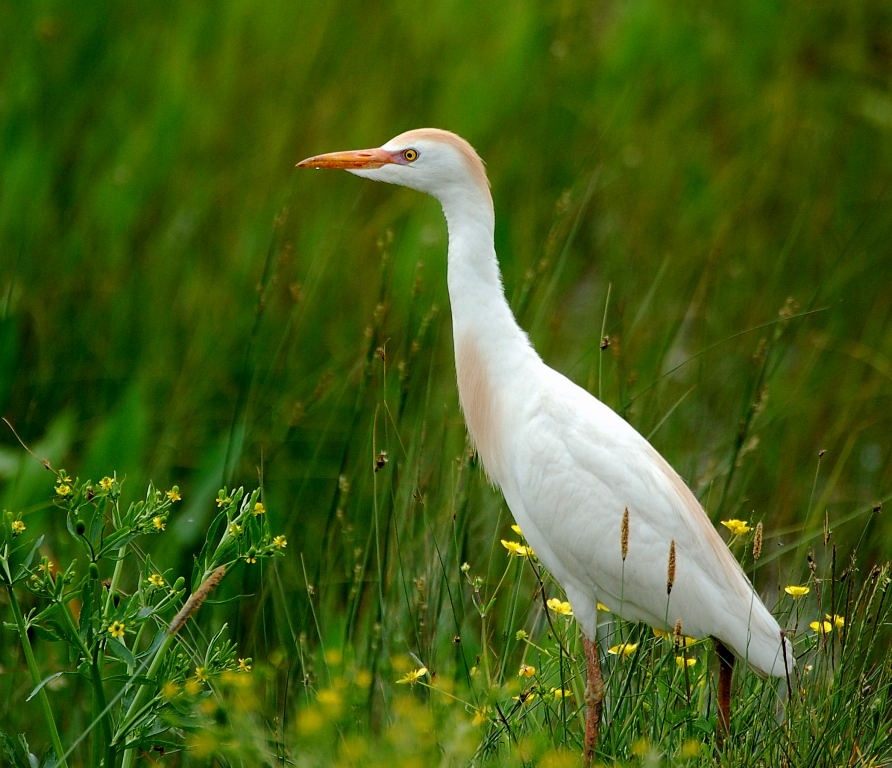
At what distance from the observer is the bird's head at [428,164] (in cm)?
214

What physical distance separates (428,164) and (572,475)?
568mm

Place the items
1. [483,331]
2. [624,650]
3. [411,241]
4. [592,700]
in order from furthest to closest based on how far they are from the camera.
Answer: [411,241], [483,331], [624,650], [592,700]

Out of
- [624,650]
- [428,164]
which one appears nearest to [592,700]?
[624,650]

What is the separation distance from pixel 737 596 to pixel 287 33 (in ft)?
7.02

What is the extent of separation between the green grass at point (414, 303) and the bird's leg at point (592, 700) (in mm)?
49

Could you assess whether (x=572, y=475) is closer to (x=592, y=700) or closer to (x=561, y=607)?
(x=561, y=607)

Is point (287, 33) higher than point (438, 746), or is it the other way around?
point (287, 33)

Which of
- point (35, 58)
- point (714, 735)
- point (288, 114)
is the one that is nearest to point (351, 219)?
point (288, 114)

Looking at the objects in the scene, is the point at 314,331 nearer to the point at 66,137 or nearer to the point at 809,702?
the point at 66,137

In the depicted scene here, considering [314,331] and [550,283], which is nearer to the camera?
[550,283]

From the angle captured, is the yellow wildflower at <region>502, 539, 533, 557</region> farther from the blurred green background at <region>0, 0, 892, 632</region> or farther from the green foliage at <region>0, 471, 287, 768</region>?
the green foliage at <region>0, 471, 287, 768</region>

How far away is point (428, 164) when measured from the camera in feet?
7.05

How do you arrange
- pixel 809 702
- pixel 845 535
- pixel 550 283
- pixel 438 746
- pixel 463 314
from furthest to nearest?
pixel 845 535 → pixel 550 283 → pixel 463 314 → pixel 809 702 → pixel 438 746

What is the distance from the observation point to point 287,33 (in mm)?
3500
